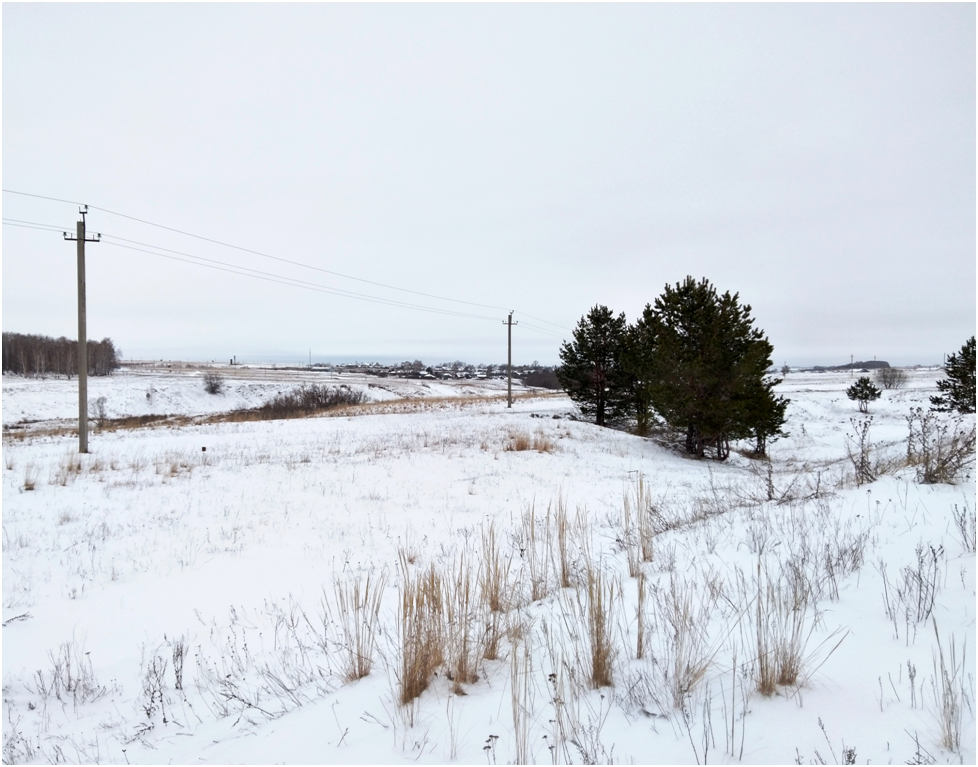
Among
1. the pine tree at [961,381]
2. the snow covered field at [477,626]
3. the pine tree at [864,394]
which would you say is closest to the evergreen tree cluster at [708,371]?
the snow covered field at [477,626]

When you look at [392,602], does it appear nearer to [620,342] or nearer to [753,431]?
[753,431]

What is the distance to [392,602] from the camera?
16.8ft

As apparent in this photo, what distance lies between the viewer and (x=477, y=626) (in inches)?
144

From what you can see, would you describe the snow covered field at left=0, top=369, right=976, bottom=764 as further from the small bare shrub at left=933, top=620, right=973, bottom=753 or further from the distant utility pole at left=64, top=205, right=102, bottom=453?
the distant utility pole at left=64, top=205, right=102, bottom=453

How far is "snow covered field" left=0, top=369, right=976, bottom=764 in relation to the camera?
232cm

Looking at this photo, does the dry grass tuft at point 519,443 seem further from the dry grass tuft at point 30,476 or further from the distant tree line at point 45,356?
the distant tree line at point 45,356

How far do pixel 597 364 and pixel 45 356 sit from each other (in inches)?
2736

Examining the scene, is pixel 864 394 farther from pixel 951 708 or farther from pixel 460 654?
pixel 460 654

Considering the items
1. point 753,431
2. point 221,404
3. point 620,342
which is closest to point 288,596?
point 753,431

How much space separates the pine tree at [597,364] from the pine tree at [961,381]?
13.9m

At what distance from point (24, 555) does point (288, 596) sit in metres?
4.17

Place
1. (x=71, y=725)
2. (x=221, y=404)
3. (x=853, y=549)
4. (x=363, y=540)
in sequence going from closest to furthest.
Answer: (x=71, y=725) < (x=853, y=549) < (x=363, y=540) < (x=221, y=404)

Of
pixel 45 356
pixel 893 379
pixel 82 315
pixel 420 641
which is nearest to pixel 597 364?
pixel 82 315

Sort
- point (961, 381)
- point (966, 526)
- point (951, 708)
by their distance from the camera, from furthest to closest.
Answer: point (961, 381)
point (966, 526)
point (951, 708)
